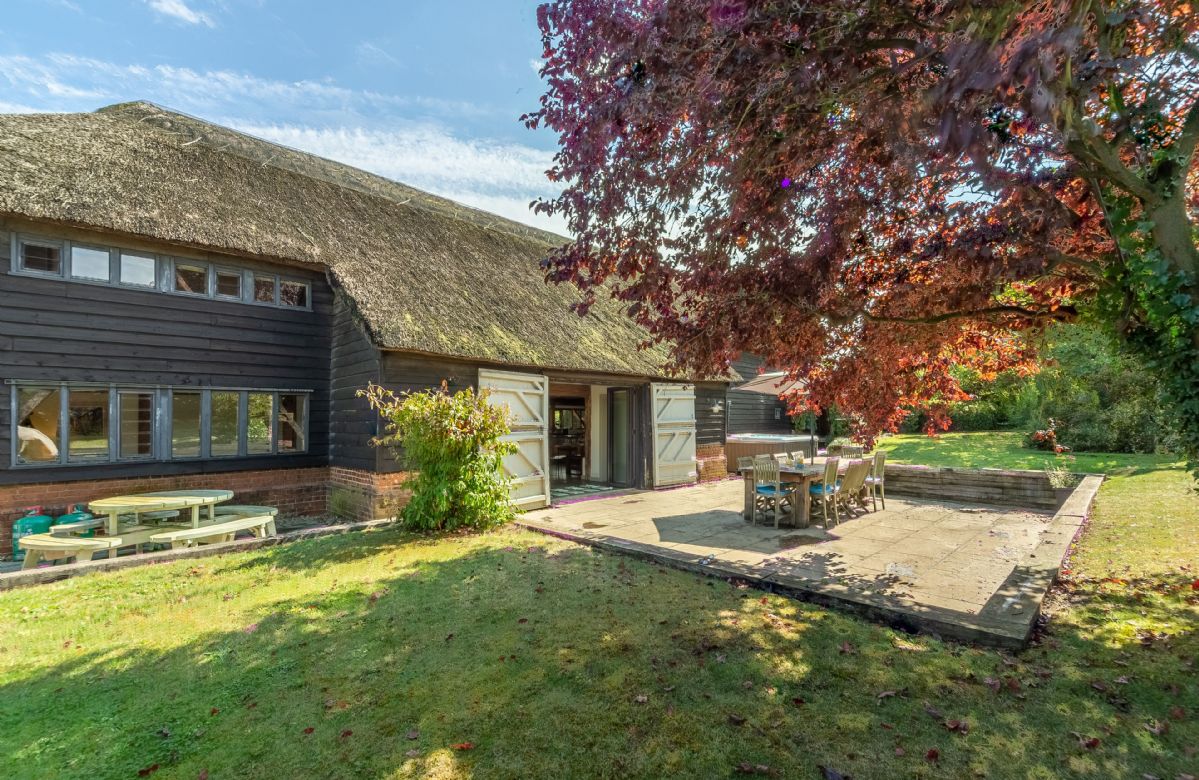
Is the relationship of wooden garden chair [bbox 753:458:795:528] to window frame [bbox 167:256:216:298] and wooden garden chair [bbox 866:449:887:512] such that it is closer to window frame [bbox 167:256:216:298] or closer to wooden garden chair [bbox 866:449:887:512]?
wooden garden chair [bbox 866:449:887:512]

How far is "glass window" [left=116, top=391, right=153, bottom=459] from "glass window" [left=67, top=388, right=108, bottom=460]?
0.17 meters

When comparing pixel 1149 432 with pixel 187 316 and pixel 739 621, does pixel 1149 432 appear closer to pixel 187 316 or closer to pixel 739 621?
pixel 739 621

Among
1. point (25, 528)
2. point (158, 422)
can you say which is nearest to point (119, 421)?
point (158, 422)

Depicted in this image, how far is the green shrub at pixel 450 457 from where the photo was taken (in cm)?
734

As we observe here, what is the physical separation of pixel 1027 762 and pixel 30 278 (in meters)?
11.9

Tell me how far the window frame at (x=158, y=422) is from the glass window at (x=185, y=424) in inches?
1.1

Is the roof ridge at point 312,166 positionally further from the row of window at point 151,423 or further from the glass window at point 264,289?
the row of window at point 151,423

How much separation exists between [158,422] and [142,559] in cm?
338

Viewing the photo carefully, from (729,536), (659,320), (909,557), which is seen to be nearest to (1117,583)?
(909,557)

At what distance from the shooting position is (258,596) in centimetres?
502

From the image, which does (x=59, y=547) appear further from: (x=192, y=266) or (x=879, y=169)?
(x=879, y=169)

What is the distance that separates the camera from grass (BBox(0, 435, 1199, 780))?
2605 millimetres

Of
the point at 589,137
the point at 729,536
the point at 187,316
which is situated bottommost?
the point at 729,536

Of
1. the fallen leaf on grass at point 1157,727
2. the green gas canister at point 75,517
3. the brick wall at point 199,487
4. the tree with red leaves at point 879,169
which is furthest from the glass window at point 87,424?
the fallen leaf on grass at point 1157,727
